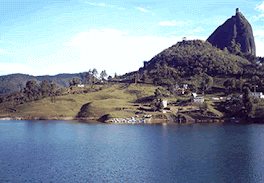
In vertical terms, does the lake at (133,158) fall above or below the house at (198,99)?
below

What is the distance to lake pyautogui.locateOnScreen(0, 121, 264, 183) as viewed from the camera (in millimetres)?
54000

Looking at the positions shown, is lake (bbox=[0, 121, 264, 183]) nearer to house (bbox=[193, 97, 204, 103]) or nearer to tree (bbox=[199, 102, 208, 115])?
tree (bbox=[199, 102, 208, 115])

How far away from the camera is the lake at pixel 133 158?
5400 centimetres

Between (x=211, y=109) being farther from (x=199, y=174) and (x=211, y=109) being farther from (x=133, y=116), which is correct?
(x=199, y=174)

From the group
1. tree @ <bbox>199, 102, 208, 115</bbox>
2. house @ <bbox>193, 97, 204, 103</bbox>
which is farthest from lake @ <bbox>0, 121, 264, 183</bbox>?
house @ <bbox>193, 97, 204, 103</bbox>

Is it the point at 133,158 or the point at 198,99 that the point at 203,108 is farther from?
the point at 133,158

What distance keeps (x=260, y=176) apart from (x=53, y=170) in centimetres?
4654

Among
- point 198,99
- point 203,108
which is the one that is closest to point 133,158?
point 203,108

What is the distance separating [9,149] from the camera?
80.4 metres

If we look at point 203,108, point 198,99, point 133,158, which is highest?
point 198,99

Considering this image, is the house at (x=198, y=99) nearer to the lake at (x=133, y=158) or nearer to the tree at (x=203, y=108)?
the tree at (x=203, y=108)

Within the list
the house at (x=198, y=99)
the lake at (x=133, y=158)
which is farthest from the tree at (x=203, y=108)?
the lake at (x=133, y=158)

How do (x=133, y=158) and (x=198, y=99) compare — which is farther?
(x=198, y=99)

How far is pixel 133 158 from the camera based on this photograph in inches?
2741
